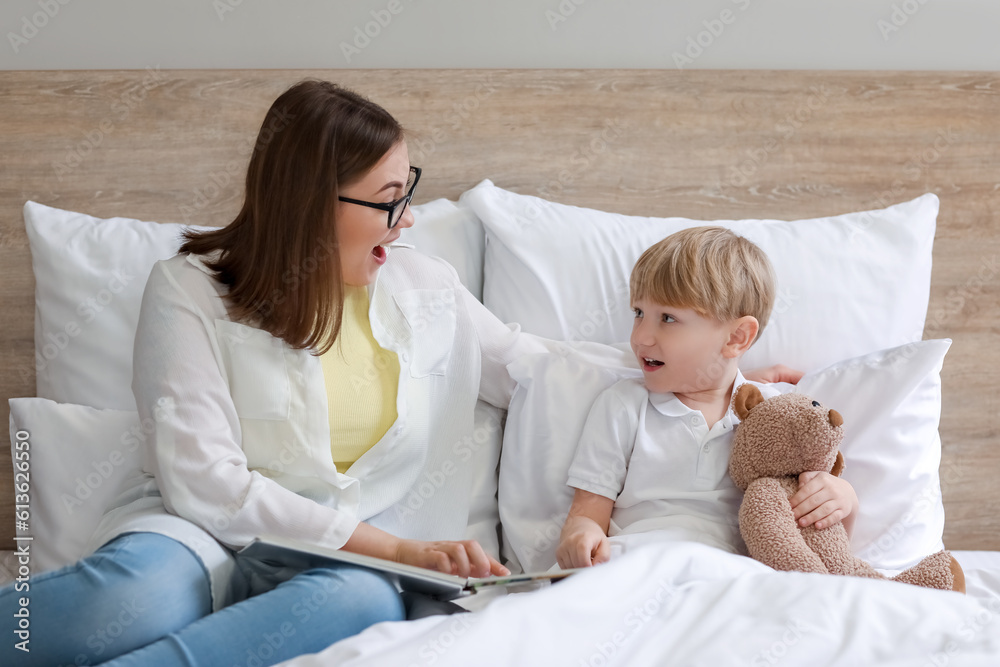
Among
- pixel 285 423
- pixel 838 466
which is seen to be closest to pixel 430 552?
pixel 285 423

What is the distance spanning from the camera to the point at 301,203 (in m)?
1.10

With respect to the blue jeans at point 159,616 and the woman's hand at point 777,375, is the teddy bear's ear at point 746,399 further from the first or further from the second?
the blue jeans at point 159,616

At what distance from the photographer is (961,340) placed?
5.53 feet

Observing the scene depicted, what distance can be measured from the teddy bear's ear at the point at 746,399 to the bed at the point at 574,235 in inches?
7.2

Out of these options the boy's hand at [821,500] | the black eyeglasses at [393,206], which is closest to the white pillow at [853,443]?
the boy's hand at [821,500]

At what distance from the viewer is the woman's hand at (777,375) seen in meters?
1.40

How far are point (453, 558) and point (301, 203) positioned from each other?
1.66 ft

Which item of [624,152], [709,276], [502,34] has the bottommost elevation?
[709,276]

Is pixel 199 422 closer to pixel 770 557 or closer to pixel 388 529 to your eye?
pixel 388 529

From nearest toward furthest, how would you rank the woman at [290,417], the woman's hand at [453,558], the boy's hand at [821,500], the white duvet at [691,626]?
the white duvet at [691,626], the woman at [290,417], the woman's hand at [453,558], the boy's hand at [821,500]

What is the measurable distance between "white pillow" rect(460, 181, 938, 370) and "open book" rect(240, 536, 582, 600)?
59 cm

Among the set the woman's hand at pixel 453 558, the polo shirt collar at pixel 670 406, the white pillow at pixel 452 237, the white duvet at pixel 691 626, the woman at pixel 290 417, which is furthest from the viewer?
the white pillow at pixel 452 237

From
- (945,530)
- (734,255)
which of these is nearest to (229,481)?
(734,255)

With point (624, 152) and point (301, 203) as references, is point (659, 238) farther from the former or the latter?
point (301, 203)
